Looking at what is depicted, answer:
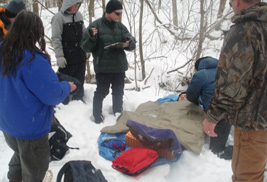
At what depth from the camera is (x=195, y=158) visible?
261cm

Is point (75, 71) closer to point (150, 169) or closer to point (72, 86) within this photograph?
point (72, 86)

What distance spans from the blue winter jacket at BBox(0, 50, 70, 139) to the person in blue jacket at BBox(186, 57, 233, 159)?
2.03m

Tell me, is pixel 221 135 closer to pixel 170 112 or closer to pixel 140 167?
pixel 170 112

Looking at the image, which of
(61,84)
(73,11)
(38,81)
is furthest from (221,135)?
(73,11)

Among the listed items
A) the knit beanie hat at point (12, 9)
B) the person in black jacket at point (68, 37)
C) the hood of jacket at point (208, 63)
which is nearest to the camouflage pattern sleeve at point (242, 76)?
the hood of jacket at point (208, 63)

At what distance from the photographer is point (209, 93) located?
309 cm

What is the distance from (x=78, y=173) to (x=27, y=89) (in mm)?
857

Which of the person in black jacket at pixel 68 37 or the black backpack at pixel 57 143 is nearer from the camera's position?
the black backpack at pixel 57 143

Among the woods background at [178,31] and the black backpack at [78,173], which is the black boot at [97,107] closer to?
the black backpack at [78,173]

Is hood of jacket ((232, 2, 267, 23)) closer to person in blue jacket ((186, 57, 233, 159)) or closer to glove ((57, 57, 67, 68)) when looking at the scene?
person in blue jacket ((186, 57, 233, 159))

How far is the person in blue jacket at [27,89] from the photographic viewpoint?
1.54m

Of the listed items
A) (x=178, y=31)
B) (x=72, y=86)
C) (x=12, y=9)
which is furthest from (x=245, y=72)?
(x=178, y=31)

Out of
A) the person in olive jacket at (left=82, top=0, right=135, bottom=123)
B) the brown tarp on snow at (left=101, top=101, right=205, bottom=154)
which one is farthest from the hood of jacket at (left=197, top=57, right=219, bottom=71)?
the person in olive jacket at (left=82, top=0, right=135, bottom=123)

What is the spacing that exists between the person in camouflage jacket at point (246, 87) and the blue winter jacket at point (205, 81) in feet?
4.96
